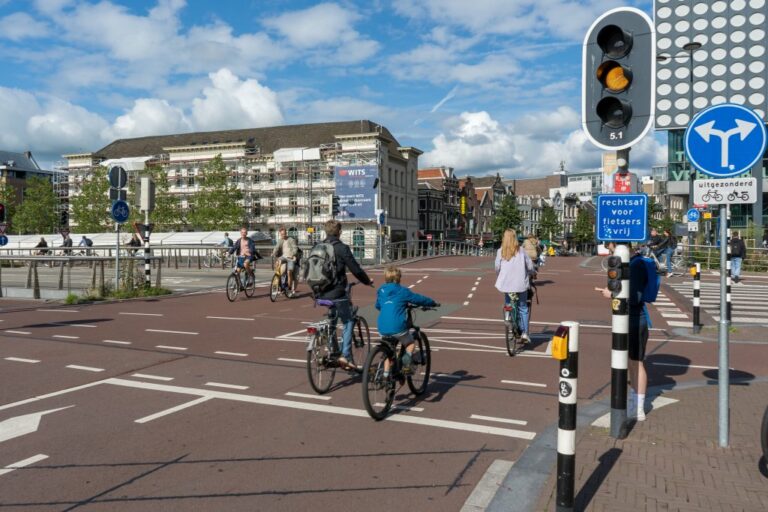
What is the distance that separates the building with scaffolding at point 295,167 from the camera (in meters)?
70.3

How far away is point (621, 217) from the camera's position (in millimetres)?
4707

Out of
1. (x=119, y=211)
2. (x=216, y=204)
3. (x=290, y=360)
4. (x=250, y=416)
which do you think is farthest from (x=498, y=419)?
(x=216, y=204)

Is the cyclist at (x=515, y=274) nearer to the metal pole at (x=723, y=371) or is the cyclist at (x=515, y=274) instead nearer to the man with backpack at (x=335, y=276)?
the man with backpack at (x=335, y=276)

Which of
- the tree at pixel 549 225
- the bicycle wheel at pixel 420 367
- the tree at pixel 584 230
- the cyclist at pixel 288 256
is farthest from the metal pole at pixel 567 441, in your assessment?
the tree at pixel 584 230

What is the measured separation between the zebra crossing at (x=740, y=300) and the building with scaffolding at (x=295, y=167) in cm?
4816

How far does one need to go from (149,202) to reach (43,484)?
1339 centimetres

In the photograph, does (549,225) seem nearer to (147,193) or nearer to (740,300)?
(740,300)

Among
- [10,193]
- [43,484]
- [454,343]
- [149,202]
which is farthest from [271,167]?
[43,484]

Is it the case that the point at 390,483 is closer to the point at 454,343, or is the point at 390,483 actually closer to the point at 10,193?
the point at 454,343

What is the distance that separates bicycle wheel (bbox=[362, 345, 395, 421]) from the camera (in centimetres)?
531

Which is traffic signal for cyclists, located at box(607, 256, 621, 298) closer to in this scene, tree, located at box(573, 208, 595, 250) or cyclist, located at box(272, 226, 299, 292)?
cyclist, located at box(272, 226, 299, 292)

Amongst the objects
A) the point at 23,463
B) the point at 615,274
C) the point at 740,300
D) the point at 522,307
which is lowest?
the point at 23,463

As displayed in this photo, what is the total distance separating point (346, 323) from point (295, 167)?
67.5 meters

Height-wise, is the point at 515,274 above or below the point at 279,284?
above
